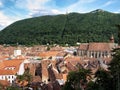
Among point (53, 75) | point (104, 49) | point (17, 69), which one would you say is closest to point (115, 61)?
point (53, 75)

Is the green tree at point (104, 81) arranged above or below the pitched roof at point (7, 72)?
above

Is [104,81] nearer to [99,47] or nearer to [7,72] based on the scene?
[7,72]

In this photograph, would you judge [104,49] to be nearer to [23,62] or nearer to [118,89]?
[23,62]

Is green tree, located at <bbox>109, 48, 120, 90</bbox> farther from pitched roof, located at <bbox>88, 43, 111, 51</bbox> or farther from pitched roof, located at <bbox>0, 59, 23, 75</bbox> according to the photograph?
pitched roof, located at <bbox>88, 43, 111, 51</bbox>

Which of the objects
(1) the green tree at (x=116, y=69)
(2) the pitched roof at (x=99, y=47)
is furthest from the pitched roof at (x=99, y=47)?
(1) the green tree at (x=116, y=69)

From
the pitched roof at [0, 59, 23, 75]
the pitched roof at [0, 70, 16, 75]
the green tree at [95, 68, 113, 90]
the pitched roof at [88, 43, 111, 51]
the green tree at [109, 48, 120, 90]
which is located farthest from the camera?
the pitched roof at [88, 43, 111, 51]

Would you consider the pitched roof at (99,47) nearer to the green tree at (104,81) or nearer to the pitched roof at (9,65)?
the pitched roof at (9,65)

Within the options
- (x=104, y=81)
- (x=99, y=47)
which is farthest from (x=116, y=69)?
(x=99, y=47)

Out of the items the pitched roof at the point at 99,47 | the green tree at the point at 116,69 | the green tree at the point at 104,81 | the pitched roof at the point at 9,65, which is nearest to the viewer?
the green tree at the point at 116,69

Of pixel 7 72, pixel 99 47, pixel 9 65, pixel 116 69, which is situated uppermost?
pixel 116 69

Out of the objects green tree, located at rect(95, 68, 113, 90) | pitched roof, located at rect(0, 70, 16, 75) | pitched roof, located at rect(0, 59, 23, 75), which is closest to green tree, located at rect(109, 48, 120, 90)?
green tree, located at rect(95, 68, 113, 90)

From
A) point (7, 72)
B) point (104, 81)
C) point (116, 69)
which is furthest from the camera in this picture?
point (7, 72)

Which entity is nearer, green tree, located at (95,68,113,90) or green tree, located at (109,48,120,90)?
green tree, located at (109,48,120,90)
